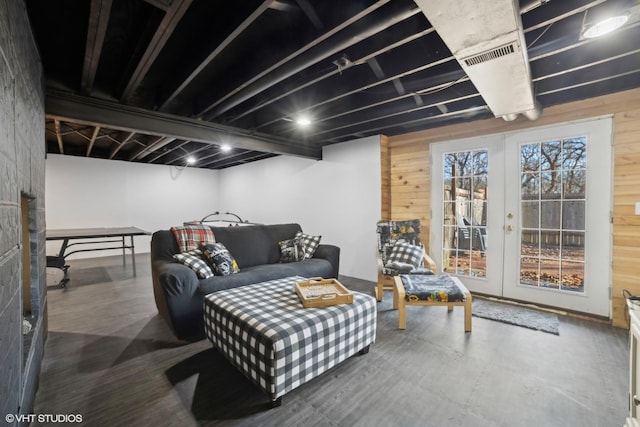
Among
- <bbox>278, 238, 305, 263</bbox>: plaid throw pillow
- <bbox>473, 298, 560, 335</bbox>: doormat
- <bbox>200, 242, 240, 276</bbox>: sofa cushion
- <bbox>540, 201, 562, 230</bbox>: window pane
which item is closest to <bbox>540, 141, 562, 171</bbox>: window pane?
<bbox>540, 201, 562, 230</bbox>: window pane

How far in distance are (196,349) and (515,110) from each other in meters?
3.64

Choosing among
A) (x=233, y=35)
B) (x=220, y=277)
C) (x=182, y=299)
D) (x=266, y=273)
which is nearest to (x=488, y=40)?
(x=233, y=35)

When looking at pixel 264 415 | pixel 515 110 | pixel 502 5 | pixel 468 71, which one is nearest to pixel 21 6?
pixel 502 5

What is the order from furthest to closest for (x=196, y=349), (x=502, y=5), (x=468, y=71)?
(x=196, y=349)
(x=468, y=71)
(x=502, y=5)

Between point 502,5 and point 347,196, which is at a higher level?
point 502,5

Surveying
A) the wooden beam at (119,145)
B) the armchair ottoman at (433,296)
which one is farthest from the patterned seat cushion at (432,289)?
the wooden beam at (119,145)

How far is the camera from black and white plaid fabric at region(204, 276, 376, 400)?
164 centimetres

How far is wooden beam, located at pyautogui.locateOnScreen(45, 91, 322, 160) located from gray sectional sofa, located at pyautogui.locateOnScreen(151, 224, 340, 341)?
3.91 ft

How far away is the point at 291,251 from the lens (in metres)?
3.61

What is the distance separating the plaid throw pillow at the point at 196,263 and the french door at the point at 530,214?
3.06m

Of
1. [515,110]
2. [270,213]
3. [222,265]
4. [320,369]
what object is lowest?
[320,369]

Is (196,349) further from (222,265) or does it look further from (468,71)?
(468,71)

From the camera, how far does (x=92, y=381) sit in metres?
1.88

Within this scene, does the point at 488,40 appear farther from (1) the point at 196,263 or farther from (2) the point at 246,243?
(2) the point at 246,243
